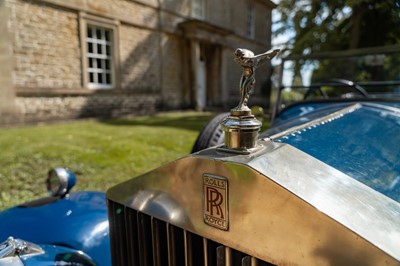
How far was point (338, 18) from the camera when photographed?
1.50 meters

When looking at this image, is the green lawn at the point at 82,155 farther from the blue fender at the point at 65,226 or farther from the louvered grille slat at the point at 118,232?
the louvered grille slat at the point at 118,232

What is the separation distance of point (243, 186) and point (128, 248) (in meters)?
0.54

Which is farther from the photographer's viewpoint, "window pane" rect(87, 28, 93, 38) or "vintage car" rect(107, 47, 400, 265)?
"window pane" rect(87, 28, 93, 38)

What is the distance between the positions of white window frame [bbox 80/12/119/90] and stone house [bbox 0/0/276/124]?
27 millimetres

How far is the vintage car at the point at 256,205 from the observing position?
65cm

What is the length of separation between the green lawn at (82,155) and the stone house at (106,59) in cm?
183

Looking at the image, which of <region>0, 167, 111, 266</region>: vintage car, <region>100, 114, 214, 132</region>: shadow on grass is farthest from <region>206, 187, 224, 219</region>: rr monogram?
<region>100, 114, 214, 132</region>: shadow on grass

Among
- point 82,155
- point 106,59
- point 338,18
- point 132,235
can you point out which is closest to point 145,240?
point 132,235

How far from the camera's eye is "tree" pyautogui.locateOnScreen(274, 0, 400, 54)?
1.34 meters

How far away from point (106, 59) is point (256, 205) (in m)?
9.58

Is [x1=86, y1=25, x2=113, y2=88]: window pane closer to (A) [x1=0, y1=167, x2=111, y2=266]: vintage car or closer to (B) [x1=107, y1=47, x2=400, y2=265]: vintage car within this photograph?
(A) [x1=0, y1=167, x2=111, y2=266]: vintage car

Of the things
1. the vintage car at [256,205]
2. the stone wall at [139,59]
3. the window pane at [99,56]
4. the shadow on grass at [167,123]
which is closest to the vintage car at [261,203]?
the vintage car at [256,205]

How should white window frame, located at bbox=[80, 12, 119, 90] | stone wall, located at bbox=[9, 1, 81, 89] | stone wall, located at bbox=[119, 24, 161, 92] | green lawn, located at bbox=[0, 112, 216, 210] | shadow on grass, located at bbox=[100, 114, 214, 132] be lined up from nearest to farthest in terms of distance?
green lawn, located at bbox=[0, 112, 216, 210], stone wall, located at bbox=[9, 1, 81, 89], shadow on grass, located at bbox=[100, 114, 214, 132], white window frame, located at bbox=[80, 12, 119, 90], stone wall, located at bbox=[119, 24, 161, 92]

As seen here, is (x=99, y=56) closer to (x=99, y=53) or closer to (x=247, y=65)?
(x=99, y=53)
